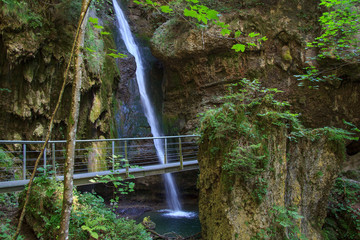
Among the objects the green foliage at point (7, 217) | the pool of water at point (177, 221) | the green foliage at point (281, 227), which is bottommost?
the pool of water at point (177, 221)

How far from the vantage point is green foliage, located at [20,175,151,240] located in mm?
3533

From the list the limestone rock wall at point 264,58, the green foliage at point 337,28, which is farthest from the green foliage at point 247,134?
the limestone rock wall at point 264,58

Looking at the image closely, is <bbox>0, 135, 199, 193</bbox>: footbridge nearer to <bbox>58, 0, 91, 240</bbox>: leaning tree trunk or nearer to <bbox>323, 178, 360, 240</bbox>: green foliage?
<bbox>58, 0, 91, 240</bbox>: leaning tree trunk

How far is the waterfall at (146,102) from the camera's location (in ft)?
37.6

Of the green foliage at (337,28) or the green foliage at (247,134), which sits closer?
the green foliage at (247,134)

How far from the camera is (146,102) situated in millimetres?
12500

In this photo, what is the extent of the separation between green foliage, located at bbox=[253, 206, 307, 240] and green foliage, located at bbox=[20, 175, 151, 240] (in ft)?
7.30

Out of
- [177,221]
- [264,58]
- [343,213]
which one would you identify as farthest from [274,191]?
[264,58]

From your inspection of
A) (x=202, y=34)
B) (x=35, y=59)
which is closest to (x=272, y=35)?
(x=202, y=34)

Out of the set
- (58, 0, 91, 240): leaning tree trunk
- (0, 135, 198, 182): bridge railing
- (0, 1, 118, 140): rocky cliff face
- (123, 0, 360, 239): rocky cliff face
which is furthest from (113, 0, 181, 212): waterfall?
(58, 0, 91, 240): leaning tree trunk

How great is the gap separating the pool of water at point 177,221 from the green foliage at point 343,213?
4153 mm

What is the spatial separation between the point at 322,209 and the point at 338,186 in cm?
286

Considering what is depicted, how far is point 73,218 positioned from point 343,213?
772 centimetres

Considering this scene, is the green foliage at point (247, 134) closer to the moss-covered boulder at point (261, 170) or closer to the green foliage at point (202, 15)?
the moss-covered boulder at point (261, 170)
